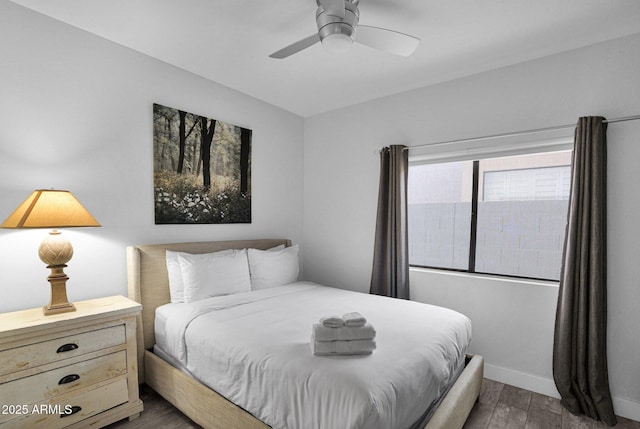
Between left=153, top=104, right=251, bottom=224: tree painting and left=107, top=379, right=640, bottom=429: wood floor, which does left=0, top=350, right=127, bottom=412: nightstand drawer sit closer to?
left=107, top=379, right=640, bottom=429: wood floor

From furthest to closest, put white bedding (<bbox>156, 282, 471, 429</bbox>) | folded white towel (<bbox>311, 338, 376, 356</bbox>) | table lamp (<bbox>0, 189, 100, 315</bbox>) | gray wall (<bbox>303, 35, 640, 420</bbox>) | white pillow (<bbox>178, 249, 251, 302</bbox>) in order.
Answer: white pillow (<bbox>178, 249, 251, 302</bbox>) → gray wall (<bbox>303, 35, 640, 420</bbox>) → table lamp (<bbox>0, 189, 100, 315</bbox>) → folded white towel (<bbox>311, 338, 376, 356</bbox>) → white bedding (<bbox>156, 282, 471, 429</bbox>)

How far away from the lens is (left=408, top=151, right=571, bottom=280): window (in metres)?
2.56

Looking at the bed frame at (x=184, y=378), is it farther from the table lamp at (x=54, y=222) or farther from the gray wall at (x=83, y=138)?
the table lamp at (x=54, y=222)

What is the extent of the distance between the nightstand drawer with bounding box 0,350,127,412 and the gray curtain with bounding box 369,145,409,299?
7.20 feet

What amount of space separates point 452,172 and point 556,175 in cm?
81

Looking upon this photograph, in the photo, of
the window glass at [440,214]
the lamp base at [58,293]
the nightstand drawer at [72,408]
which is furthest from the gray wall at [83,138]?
the window glass at [440,214]

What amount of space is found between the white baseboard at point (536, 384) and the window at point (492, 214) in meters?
0.79

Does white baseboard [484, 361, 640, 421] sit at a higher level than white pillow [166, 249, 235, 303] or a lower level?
lower

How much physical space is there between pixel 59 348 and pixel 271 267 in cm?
163

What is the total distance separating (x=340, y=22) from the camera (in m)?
1.67

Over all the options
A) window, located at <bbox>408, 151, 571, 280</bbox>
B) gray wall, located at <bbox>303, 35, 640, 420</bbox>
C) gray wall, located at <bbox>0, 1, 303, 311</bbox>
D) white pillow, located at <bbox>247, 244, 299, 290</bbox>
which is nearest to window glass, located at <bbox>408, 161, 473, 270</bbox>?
window, located at <bbox>408, 151, 571, 280</bbox>

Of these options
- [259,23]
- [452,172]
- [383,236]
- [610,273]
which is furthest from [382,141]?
[610,273]

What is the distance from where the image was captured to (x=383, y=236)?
3.15 m

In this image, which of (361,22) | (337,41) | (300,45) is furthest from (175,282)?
(361,22)
